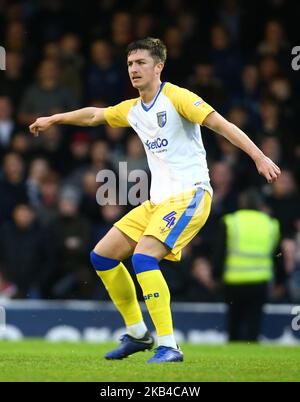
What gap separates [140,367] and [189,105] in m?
1.82

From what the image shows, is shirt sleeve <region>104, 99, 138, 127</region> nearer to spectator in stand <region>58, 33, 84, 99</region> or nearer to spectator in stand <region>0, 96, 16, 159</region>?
spectator in stand <region>0, 96, 16, 159</region>

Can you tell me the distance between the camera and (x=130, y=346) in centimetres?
752

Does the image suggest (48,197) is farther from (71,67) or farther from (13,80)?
(71,67)

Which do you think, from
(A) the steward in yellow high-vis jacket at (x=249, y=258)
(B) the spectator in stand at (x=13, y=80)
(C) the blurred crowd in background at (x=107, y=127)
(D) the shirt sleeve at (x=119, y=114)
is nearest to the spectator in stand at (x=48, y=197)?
(C) the blurred crowd in background at (x=107, y=127)

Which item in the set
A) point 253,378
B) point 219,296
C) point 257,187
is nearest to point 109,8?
point 257,187

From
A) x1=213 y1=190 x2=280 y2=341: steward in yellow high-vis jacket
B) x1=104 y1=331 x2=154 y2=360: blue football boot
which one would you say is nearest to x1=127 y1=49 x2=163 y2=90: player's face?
x1=104 y1=331 x2=154 y2=360: blue football boot

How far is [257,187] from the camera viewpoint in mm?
12828

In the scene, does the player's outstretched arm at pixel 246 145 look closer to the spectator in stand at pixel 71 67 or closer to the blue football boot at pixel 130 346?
the blue football boot at pixel 130 346

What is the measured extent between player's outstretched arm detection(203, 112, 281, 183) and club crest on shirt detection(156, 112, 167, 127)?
361 mm

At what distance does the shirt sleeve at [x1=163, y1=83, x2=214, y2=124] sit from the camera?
7031mm

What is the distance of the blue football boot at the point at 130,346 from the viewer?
7.53 metres

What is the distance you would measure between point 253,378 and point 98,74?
8392mm

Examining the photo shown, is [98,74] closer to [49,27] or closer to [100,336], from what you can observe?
[49,27]

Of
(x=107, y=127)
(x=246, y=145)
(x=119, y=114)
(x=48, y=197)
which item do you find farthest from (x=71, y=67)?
(x=246, y=145)
